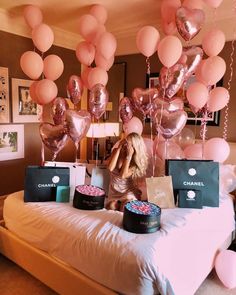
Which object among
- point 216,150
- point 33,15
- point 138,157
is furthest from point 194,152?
point 33,15

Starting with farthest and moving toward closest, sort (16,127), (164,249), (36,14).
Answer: (16,127) → (36,14) → (164,249)

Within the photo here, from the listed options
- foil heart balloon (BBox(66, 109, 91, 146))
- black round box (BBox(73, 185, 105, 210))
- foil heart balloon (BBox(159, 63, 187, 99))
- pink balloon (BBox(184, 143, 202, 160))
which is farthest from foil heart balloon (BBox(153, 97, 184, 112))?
black round box (BBox(73, 185, 105, 210))

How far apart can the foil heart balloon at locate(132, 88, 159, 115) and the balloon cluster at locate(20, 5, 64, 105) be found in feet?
2.77

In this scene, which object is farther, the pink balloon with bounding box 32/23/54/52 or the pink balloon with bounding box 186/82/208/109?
the pink balloon with bounding box 32/23/54/52

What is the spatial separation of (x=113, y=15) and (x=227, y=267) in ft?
9.08

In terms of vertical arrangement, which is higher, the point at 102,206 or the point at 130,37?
the point at 130,37

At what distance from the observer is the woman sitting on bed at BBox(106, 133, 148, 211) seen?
203cm

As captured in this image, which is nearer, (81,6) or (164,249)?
(164,249)

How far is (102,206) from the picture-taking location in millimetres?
1950

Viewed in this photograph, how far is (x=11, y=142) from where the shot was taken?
329cm

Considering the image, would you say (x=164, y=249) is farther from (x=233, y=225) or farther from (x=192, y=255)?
(x=233, y=225)

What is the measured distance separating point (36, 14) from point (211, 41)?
1.73 metres

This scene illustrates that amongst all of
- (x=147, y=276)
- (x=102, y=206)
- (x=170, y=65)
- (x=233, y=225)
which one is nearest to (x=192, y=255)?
(x=147, y=276)

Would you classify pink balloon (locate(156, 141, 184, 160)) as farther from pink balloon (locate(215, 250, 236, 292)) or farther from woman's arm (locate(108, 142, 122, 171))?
pink balloon (locate(215, 250, 236, 292))
